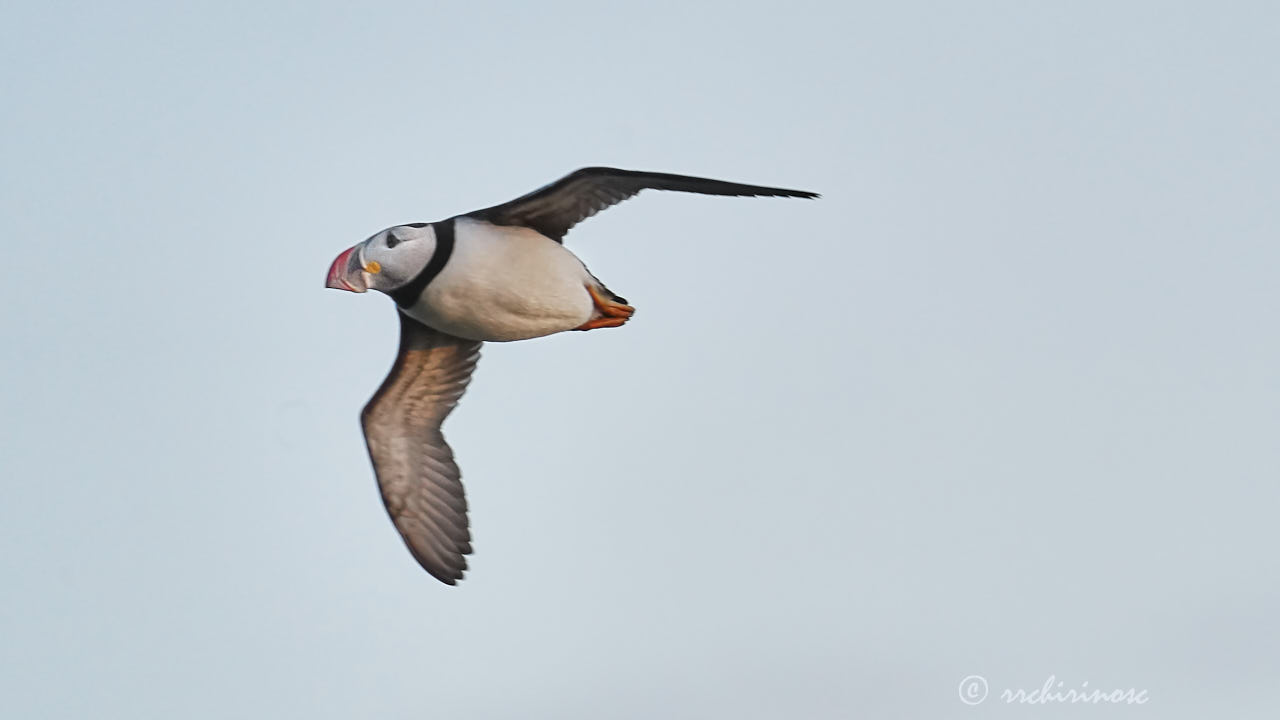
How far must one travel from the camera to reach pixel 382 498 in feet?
45.8

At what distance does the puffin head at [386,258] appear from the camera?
12102 mm

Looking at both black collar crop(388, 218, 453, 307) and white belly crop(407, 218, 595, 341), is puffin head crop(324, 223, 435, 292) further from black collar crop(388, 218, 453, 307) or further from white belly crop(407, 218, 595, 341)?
white belly crop(407, 218, 595, 341)

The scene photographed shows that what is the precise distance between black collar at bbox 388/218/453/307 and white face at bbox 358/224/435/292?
1.4 inches

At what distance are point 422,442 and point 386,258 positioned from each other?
258cm

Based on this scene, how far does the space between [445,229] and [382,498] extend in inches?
116

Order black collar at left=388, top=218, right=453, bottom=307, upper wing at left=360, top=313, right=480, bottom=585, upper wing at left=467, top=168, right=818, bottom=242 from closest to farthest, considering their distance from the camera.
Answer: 1. upper wing at left=467, top=168, right=818, bottom=242
2. black collar at left=388, top=218, right=453, bottom=307
3. upper wing at left=360, top=313, right=480, bottom=585

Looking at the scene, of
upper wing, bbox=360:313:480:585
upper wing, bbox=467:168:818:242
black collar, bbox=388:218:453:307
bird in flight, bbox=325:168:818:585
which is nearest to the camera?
upper wing, bbox=467:168:818:242

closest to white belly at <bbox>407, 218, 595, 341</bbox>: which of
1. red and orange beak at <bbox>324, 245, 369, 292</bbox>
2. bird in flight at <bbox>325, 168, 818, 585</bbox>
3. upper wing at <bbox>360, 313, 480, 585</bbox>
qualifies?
bird in flight at <bbox>325, 168, 818, 585</bbox>

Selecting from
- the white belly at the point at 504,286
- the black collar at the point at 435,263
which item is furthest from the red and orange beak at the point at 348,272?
the white belly at the point at 504,286

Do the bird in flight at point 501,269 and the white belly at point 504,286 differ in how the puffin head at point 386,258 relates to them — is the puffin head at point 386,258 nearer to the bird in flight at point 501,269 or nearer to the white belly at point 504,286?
the bird in flight at point 501,269

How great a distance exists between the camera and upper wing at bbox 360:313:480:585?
547 inches

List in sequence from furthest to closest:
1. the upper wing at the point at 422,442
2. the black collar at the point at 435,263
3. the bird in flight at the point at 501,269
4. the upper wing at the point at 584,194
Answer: the upper wing at the point at 422,442
the black collar at the point at 435,263
the bird in flight at the point at 501,269
the upper wing at the point at 584,194

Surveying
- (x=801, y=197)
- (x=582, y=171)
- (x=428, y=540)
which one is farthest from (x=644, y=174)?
(x=428, y=540)

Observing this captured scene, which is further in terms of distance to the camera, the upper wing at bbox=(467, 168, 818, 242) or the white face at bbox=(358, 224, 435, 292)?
the white face at bbox=(358, 224, 435, 292)
